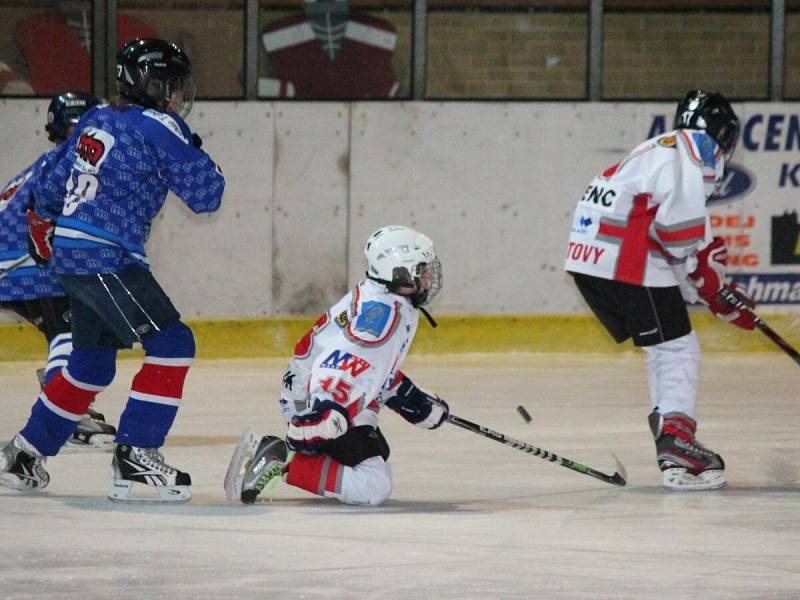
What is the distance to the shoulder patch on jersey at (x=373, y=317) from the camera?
15.3ft

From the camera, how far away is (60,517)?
14.6 ft

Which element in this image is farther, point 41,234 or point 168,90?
point 41,234

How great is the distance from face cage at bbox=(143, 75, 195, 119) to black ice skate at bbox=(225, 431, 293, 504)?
0.88m

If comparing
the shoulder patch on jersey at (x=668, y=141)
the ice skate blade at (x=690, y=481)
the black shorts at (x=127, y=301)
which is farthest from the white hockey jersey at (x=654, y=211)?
the black shorts at (x=127, y=301)

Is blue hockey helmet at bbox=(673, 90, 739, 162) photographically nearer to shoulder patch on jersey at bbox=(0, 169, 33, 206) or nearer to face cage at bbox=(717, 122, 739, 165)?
face cage at bbox=(717, 122, 739, 165)

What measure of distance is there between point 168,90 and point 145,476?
1013mm

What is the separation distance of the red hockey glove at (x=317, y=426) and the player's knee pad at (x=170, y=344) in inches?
13.3

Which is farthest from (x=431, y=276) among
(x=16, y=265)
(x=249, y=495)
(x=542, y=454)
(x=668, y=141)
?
(x=16, y=265)

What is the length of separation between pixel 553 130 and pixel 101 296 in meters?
4.15

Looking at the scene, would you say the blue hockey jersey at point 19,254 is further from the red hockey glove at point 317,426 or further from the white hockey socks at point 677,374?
the white hockey socks at point 677,374

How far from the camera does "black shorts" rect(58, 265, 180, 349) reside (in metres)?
4.66

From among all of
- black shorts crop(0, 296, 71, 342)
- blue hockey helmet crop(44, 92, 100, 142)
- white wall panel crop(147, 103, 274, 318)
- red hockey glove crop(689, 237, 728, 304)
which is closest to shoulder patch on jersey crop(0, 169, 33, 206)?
blue hockey helmet crop(44, 92, 100, 142)

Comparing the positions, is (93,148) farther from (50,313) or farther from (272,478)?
(50,313)

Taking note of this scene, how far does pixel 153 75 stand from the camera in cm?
471
